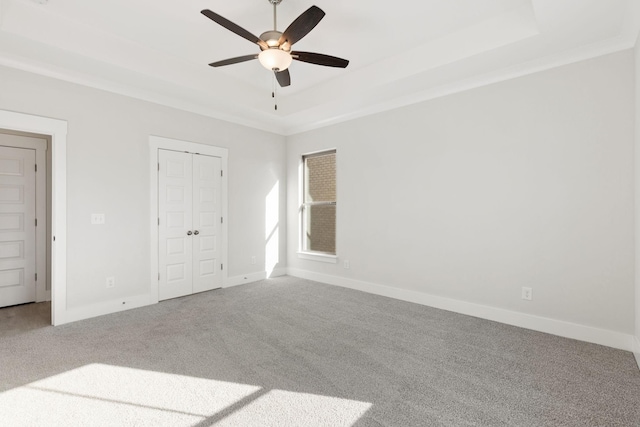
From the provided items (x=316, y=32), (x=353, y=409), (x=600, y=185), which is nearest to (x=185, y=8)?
(x=316, y=32)

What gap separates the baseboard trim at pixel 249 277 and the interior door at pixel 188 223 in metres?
0.18

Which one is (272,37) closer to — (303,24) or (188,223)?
(303,24)

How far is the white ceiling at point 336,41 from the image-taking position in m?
2.71

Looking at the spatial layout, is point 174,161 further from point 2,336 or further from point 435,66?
point 435,66

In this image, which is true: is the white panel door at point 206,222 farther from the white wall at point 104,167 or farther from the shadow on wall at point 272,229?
the shadow on wall at point 272,229

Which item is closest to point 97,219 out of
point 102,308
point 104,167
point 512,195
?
point 104,167

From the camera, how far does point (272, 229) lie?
18.4 feet

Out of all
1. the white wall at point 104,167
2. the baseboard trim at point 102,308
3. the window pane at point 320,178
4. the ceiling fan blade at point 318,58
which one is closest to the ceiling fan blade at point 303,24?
the ceiling fan blade at point 318,58

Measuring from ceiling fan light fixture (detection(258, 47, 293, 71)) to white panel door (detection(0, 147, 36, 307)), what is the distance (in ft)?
12.4

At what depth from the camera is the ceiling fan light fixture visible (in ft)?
8.41

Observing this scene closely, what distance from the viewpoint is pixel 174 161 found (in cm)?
430

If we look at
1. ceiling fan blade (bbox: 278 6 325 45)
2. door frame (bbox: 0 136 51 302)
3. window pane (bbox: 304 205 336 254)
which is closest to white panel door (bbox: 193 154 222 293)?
window pane (bbox: 304 205 336 254)

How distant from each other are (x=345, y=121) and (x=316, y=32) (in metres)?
1.81

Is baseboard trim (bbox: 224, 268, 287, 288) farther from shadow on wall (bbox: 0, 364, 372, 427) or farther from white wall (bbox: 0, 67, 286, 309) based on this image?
shadow on wall (bbox: 0, 364, 372, 427)
